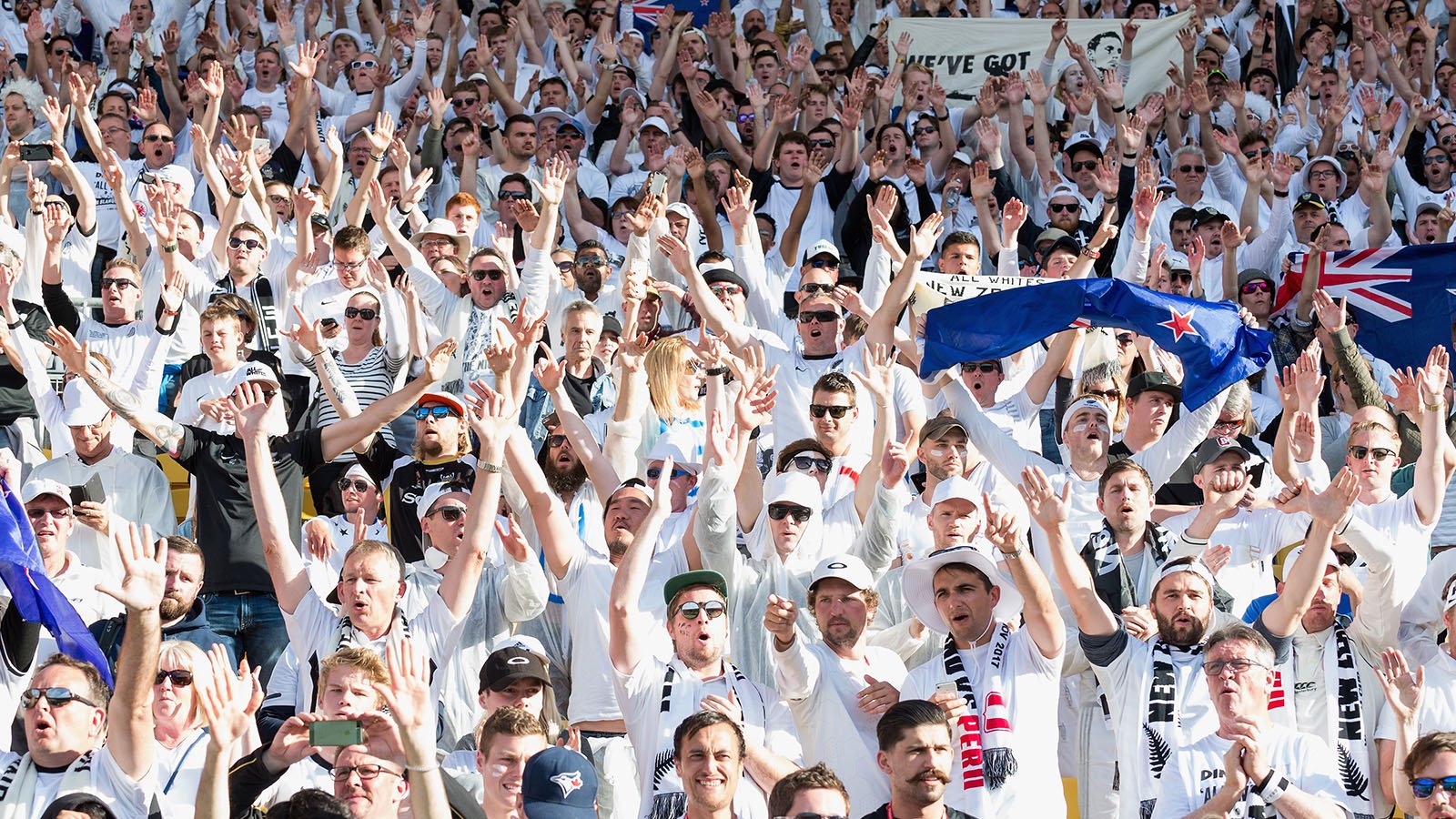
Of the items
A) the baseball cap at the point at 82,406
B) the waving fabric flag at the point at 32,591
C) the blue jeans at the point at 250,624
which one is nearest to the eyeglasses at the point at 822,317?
the blue jeans at the point at 250,624

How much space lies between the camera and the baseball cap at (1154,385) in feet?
27.8

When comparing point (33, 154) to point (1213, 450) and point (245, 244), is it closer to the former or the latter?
point (245, 244)

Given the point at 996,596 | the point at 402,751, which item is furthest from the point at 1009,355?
the point at 402,751

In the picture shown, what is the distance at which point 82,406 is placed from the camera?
27.1 feet

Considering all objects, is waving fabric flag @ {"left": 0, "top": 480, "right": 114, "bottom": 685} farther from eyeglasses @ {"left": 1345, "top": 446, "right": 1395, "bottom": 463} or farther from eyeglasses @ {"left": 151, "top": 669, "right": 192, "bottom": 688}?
eyeglasses @ {"left": 1345, "top": 446, "right": 1395, "bottom": 463}

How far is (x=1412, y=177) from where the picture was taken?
1343cm

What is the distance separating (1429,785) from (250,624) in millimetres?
4225

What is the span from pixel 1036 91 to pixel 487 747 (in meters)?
8.62

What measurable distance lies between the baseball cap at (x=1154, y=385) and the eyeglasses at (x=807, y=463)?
5.35 feet

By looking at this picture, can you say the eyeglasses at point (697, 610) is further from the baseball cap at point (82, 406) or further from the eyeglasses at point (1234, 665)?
the baseball cap at point (82, 406)

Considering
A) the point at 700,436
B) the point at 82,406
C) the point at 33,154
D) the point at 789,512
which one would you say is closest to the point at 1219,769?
the point at 789,512

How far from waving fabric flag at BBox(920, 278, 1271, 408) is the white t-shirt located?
345 centimetres

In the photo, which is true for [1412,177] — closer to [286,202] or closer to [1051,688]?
[286,202]

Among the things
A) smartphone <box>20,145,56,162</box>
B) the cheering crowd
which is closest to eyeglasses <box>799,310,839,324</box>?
the cheering crowd
